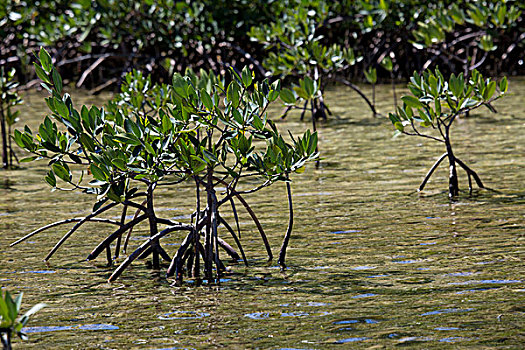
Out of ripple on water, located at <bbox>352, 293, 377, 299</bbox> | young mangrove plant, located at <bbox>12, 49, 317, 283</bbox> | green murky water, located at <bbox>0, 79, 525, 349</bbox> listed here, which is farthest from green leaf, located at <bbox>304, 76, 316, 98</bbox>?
ripple on water, located at <bbox>352, 293, 377, 299</bbox>

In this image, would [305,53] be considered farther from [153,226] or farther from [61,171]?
[61,171]

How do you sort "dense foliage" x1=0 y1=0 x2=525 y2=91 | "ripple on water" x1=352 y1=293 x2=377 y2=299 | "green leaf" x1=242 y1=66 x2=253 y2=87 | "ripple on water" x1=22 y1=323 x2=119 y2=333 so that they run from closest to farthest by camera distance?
"ripple on water" x1=22 y1=323 x2=119 y2=333 < "ripple on water" x1=352 y1=293 x2=377 y2=299 < "green leaf" x1=242 y1=66 x2=253 y2=87 < "dense foliage" x1=0 y1=0 x2=525 y2=91

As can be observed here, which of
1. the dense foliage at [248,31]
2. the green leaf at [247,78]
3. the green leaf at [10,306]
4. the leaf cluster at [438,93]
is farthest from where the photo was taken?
the dense foliage at [248,31]

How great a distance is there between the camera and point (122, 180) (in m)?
3.88

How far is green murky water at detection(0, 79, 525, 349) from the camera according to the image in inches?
125

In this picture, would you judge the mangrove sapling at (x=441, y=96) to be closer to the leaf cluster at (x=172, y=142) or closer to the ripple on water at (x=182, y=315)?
the leaf cluster at (x=172, y=142)

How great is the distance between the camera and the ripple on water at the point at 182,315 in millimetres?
3412

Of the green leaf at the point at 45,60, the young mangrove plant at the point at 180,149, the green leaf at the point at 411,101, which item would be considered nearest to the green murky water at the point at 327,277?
the young mangrove plant at the point at 180,149

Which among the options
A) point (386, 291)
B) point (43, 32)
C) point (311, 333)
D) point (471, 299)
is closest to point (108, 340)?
point (311, 333)

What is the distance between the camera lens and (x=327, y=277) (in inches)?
154

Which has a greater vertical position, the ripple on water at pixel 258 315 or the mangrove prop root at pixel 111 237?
the mangrove prop root at pixel 111 237

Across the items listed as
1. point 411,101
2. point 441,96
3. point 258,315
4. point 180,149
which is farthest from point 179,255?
point 441,96

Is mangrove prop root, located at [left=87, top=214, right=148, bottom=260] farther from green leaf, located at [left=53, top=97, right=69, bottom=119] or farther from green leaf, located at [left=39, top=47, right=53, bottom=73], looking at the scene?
green leaf, located at [left=39, top=47, right=53, bottom=73]

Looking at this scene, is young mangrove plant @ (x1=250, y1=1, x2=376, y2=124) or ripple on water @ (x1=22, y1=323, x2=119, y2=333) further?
young mangrove plant @ (x1=250, y1=1, x2=376, y2=124)
